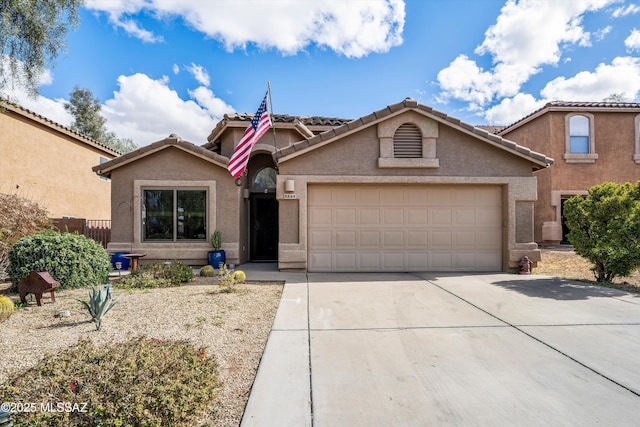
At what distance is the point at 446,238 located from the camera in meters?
9.38

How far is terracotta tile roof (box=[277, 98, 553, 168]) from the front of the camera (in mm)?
8891

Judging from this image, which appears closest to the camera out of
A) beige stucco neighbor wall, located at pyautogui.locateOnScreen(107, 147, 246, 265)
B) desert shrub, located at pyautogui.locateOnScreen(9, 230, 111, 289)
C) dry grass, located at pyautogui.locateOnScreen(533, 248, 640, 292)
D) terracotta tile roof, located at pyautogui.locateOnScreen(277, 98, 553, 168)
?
desert shrub, located at pyautogui.locateOnScreen(9, 230, 111, 289)

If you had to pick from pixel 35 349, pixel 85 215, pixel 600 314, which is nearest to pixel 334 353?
pixel 35 349

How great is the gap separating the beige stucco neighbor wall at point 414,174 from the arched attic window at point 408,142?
0.99 feet

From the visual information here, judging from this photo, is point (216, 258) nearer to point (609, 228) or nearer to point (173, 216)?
point (173, 216)

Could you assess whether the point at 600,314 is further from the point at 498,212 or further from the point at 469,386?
the point at 498,212

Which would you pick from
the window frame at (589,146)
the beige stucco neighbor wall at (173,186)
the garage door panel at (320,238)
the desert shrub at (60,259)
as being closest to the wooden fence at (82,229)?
the beige stucco neighbor wall at (173,186)

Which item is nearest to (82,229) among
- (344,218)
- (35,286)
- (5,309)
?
(35,286)

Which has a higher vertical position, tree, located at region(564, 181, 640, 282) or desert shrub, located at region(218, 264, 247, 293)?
tree, located at region(564, 181, 640, 282)

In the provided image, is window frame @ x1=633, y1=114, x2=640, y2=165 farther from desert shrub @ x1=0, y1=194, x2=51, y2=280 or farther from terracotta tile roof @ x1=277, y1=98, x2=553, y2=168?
desert shrub @ x1=0, y1=194, x2=51, y2=280

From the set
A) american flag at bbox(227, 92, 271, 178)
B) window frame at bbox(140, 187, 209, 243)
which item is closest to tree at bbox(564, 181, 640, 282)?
american flag at bbox(227, 92, 271, 178)

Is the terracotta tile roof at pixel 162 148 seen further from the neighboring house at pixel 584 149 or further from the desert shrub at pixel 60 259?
the neighboring house at pixel 584 149

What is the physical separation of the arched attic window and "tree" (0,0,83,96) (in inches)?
402

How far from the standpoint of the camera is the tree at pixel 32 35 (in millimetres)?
9016
